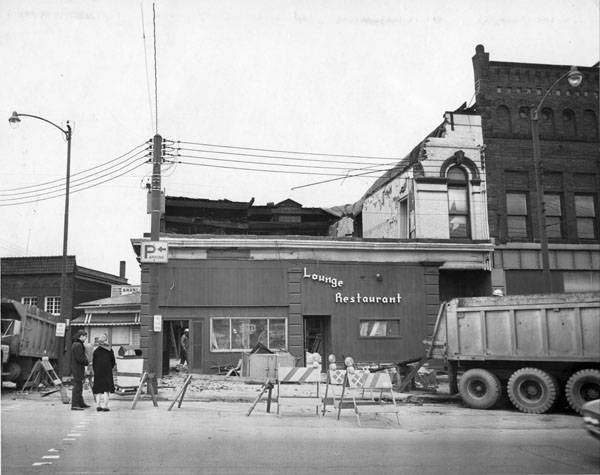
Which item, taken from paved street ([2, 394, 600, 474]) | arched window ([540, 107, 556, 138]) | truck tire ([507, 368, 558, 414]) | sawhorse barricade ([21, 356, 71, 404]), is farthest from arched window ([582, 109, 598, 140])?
sawhorse barricade ([21, 356, 71, 404])

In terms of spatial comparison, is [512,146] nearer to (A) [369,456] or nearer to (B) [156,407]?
(B) [156,407]

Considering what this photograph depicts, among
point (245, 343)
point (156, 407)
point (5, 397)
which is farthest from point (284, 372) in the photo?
point (245, 343)

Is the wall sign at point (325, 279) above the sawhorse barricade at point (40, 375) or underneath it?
above

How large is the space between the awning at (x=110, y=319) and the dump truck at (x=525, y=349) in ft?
72.2

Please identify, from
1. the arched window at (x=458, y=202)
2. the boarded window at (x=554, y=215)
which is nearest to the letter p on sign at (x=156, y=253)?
the arched window at (x=458, y=202)

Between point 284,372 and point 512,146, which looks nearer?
point 284,372

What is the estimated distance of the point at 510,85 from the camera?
84.6 ft

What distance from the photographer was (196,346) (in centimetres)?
2356

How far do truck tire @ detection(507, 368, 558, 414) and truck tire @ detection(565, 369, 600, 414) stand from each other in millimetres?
422

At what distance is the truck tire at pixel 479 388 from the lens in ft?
47.3

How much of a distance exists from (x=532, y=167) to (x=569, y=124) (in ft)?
7.75

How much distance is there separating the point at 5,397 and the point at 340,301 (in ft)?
41.2

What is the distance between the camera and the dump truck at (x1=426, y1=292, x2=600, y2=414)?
13094 mm

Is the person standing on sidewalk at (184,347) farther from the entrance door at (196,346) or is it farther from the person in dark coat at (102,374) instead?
the person in dark coat at (102,374)
